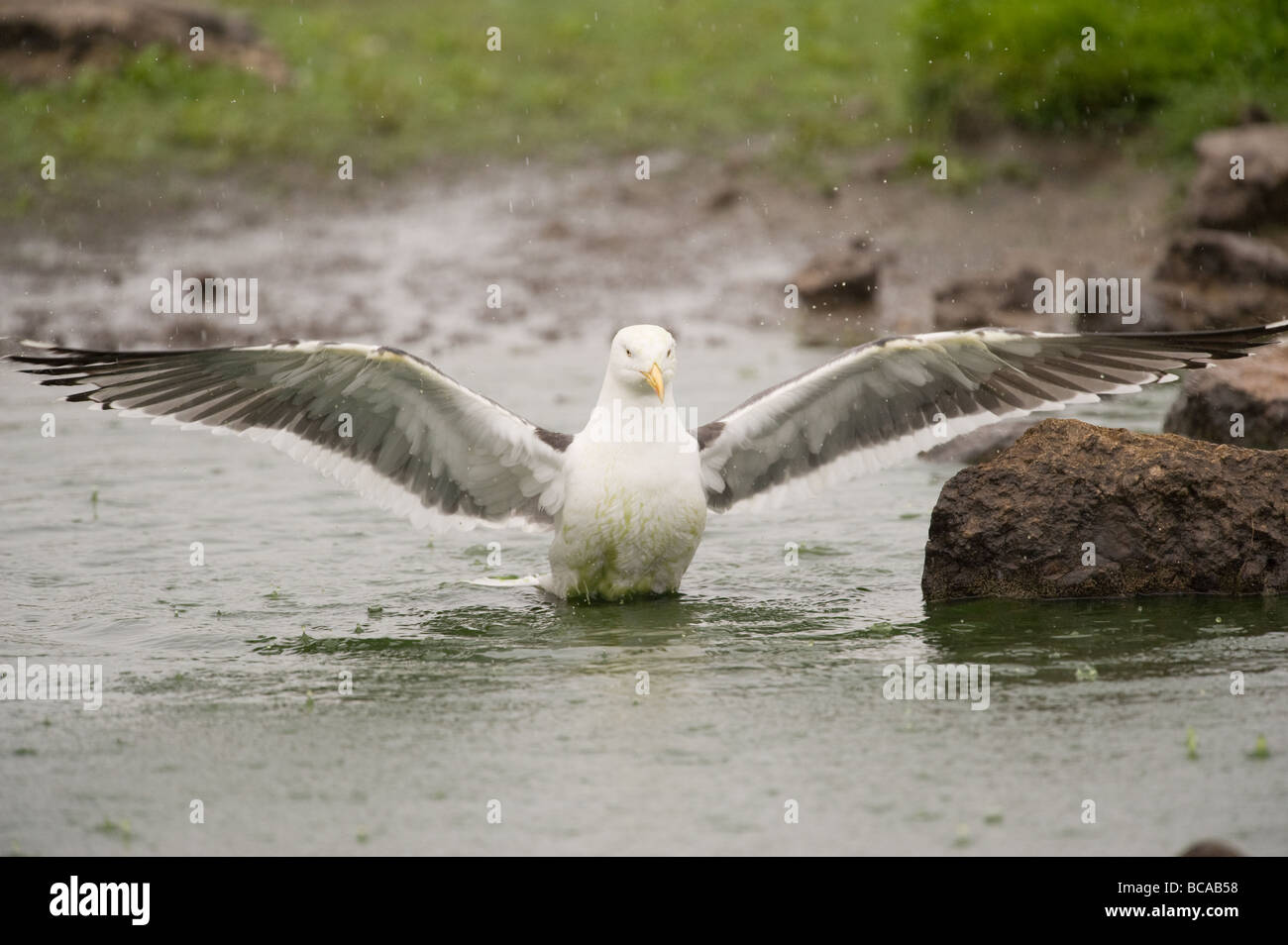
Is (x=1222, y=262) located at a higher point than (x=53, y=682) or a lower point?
higher

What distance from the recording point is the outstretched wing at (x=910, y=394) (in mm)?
8586

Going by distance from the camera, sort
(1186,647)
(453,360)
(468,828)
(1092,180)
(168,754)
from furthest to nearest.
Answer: (1092,180)
(453,360)
(1186,647)
(168,754)
(468,828)

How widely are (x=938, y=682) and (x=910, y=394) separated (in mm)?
2009

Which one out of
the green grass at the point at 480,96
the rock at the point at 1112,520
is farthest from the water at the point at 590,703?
the green grass at the point at 480,96

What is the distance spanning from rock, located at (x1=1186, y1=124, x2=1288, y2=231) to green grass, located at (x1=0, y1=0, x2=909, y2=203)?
504 centimetres

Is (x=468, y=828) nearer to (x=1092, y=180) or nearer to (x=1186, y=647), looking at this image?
(x=1186, y=647)

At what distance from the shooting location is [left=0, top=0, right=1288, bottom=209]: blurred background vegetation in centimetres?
1914

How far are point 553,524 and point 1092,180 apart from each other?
1146cm

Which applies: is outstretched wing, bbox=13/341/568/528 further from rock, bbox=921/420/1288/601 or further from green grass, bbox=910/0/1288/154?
green grass, bbox=910/0/1288/154

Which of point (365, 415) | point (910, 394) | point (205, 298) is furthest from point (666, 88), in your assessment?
point (365, 415)

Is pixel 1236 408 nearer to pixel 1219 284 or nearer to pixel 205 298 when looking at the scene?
pixel 1219 284

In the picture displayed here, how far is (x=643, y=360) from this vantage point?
8477mm
